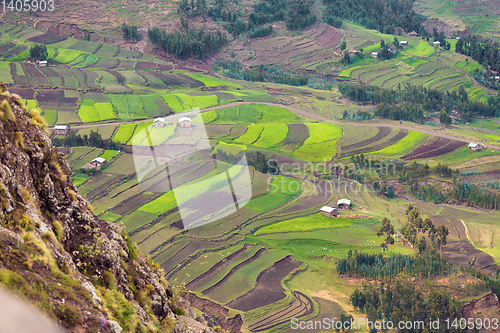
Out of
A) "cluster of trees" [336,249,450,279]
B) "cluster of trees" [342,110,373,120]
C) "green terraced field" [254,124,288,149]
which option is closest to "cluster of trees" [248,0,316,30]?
"cluster of trees" [342,110,373,120]

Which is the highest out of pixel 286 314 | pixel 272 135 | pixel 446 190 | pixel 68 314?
pixel 68 314

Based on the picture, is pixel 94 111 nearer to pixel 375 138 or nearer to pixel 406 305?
pixel 375 138

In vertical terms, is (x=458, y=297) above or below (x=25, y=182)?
below

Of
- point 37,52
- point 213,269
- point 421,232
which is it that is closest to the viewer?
point 213,269

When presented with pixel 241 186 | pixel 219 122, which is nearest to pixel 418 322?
pixel 241 186

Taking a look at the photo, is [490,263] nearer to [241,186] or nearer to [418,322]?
[418,322]

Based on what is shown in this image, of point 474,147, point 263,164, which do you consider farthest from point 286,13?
point 263,164
